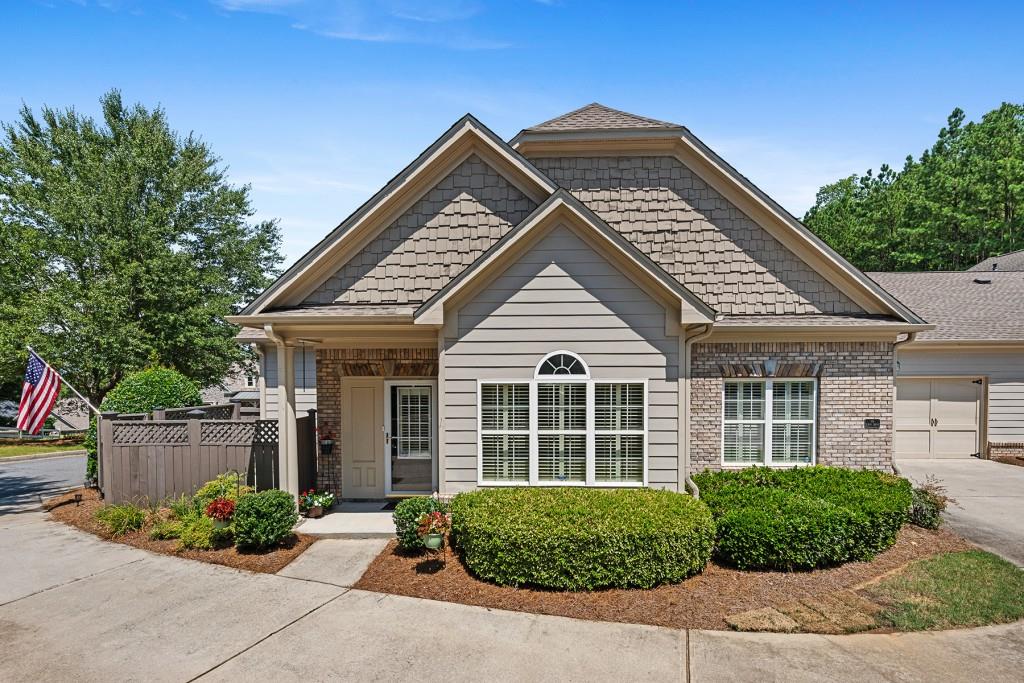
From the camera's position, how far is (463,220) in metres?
9.96

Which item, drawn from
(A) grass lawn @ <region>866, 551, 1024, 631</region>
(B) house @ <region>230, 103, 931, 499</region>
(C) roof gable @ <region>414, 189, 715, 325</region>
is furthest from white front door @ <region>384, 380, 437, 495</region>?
(A) grass lawn @ <region>866, 551, 1024, 631</region>

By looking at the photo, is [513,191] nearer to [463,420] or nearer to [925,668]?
[463,420]

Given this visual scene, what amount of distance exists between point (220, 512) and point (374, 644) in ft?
13.2

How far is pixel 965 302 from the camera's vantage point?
1636cm

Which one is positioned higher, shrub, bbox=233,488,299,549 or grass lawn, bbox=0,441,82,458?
shrub, bbox=233,488,299,549

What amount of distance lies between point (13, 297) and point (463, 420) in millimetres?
23382

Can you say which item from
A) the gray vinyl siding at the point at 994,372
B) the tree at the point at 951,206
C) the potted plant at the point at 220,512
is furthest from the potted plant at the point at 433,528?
the tree at the point at 951,206

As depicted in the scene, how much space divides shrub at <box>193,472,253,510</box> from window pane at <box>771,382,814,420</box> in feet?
31.6

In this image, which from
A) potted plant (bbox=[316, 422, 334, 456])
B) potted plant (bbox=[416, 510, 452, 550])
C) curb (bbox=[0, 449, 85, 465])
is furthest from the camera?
curb (bbox=[0, 449, 85, 465])

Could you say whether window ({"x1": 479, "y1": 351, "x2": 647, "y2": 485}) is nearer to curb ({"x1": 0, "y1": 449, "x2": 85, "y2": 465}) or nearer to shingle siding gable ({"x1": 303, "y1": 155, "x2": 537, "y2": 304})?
shingle siding gable ({"x1": 303, "y1": 155, "x2": 537, "y2": 304})

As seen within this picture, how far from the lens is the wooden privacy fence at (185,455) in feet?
32.3

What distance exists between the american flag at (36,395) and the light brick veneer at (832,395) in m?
12.4

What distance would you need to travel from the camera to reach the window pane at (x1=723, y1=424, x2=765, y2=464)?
10.1 m

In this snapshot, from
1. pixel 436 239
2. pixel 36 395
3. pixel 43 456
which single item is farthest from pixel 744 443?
pixel 43 456
